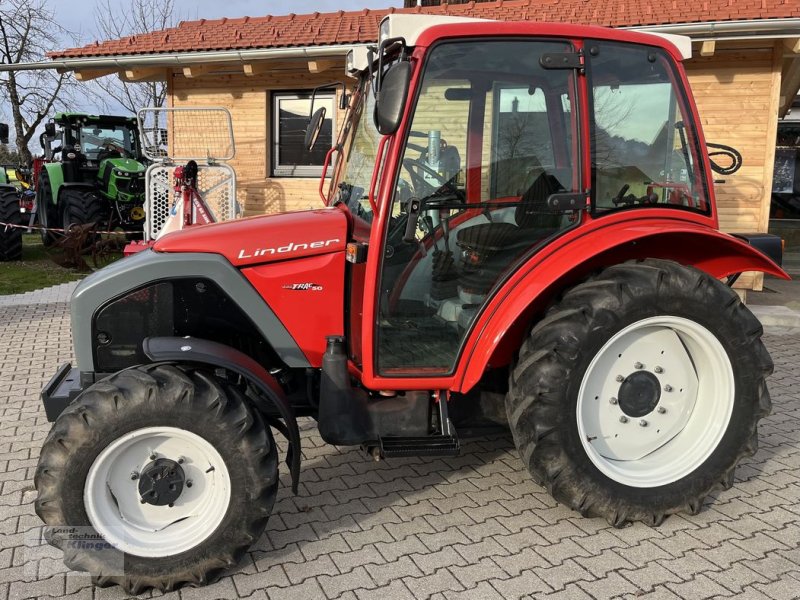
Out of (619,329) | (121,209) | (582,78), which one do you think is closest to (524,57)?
(582,78)

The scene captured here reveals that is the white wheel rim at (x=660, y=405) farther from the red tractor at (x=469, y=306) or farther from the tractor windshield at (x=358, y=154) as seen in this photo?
the tractor windshield at (x=358, y=154)

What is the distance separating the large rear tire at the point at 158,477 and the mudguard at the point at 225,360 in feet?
0.19

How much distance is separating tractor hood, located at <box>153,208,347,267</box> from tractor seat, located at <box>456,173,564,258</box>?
0.57 metres

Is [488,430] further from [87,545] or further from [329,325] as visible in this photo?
[87,545]

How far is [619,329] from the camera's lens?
9.43 feet

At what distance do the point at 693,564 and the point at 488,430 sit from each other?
1025 millimetres

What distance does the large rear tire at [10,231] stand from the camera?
1114cm

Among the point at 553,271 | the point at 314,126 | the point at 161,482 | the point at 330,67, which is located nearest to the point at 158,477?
the point at 161,482

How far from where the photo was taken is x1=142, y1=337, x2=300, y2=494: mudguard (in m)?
2.62

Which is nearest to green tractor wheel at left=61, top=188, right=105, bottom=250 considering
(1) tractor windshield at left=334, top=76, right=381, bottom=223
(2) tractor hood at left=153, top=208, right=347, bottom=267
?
(1) tractor windshield at left=334, top=76, right=381, bottom=223

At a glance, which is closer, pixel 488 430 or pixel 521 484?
pixel 488 430

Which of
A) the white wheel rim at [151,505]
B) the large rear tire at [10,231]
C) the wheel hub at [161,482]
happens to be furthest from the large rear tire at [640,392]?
the large rear tire at [10,231]

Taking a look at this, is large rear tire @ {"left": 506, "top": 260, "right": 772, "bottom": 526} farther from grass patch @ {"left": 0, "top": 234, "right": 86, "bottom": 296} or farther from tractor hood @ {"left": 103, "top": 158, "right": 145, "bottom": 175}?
tractor hood @ {"left": 103, "top": 158, "right": 145, "bottom": 175}

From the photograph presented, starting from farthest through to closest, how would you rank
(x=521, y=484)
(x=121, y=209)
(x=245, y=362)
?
(x=121, y=209) → (x=521, y=484) → (x=245, y=362)
